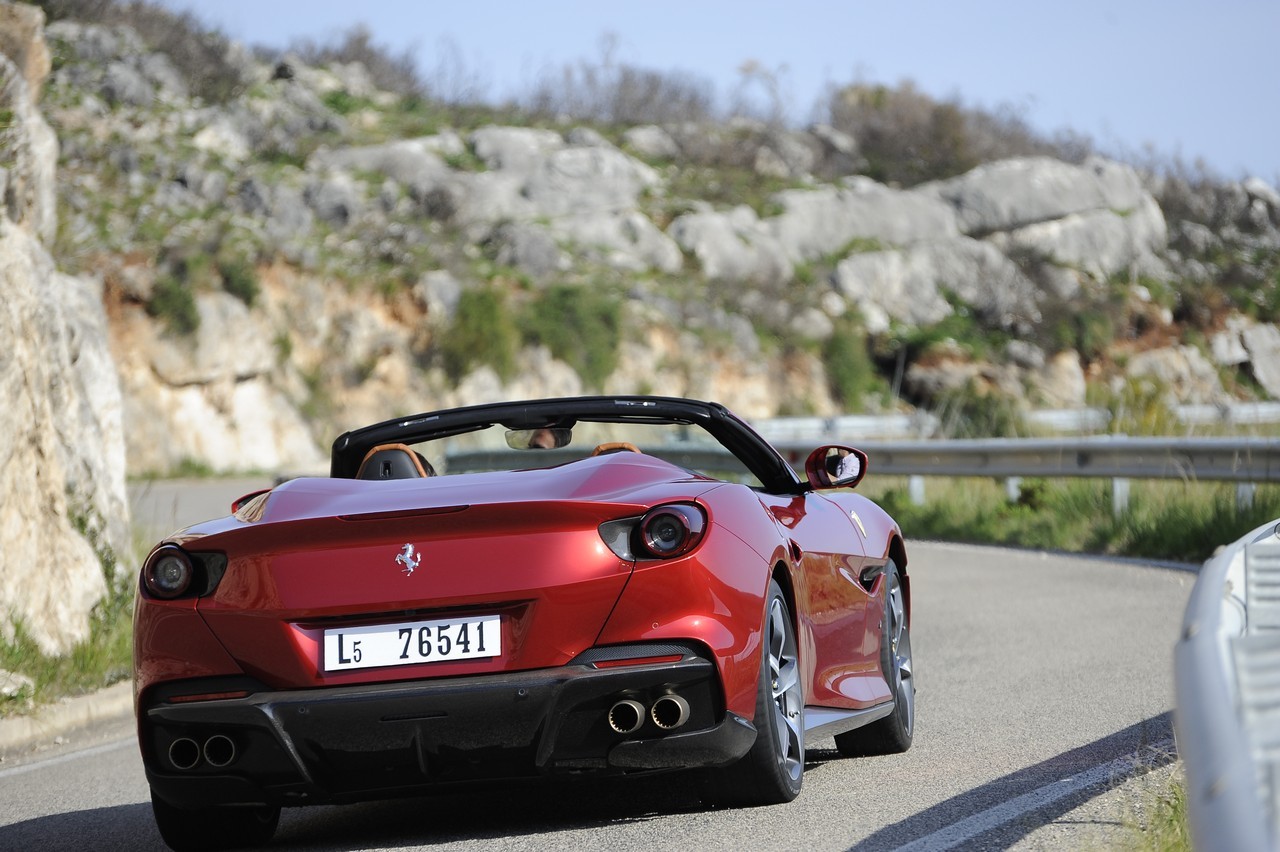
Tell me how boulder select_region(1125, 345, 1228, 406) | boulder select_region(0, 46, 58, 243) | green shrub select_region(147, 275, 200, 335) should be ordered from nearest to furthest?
boulder select_region(0, 46, 58, 243) < green shrub select_region(147, 275, 200, 335) < boulder select_region(1125, 345, 1228, 406)

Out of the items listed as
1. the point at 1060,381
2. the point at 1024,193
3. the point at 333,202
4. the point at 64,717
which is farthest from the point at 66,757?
the point at 1024,193

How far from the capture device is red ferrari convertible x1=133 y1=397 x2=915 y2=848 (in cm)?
453

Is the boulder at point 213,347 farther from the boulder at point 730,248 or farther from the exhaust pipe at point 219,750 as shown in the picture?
the exhaust pipe at point 219,750

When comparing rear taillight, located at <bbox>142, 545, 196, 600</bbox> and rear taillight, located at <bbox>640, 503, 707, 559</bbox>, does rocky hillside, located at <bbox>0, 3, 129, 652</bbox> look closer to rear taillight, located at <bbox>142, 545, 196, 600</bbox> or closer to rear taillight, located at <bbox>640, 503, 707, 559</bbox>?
rear taillight, located at <bbox>142, 545, 196, 600</bbox>

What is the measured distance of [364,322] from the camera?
42.2m

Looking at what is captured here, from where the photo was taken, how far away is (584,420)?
19.3 feet

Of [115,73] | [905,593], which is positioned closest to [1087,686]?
[905,593]

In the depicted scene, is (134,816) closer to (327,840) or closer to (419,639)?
(327,840)

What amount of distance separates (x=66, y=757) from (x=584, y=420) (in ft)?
10.7

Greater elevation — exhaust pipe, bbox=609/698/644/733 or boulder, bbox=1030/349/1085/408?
exhaust pipe, bbox=609/698/644/733

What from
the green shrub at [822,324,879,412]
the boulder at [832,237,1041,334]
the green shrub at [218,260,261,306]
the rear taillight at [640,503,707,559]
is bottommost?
the green shrub at [822,324,879,412]

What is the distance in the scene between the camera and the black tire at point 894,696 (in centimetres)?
621

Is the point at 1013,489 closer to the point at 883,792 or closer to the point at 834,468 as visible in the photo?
the point at 834,468

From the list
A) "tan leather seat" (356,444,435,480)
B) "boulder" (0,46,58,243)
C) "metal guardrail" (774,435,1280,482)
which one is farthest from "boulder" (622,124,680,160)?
"tan leather seat" (356,444,435,480)
